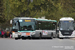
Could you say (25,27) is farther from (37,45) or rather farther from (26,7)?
(26,7)

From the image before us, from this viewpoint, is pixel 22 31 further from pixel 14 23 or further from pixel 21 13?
pixel 21 13

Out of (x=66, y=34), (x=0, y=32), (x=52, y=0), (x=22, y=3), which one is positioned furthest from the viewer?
(x=52, y=0)

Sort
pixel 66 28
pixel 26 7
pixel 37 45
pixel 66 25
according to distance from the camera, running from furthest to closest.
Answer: pixel 26 7 < pixel 66 25 < pixel 66 28 < pixel 37 45

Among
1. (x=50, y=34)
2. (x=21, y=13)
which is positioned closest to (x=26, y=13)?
(x=21, y=13)

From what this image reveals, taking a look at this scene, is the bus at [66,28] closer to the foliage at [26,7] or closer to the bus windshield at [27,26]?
the bus windshield at [27,26]

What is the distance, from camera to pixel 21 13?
169 ft

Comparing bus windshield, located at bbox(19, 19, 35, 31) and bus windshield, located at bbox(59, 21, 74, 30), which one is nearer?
bus windshield, located at bbox(19, 19, 35, 31)

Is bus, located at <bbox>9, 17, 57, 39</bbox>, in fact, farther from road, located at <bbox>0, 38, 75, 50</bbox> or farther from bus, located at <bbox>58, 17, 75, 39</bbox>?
road, located at <bbox>0, 38, 75, 50</bbox>

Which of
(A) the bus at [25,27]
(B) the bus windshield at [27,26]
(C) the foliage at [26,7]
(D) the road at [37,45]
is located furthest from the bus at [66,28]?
(D) the road at [37,45]

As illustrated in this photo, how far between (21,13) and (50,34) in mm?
13299

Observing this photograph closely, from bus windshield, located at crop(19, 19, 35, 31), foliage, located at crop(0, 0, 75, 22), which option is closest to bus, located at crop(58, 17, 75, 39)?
bus windshield, located at crop(19, 19, 35, 31)

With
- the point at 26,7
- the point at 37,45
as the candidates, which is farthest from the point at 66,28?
the point at 37,45

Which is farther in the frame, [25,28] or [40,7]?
[40,7]

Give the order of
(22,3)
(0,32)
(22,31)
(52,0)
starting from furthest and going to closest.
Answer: (52,0) → (22,3) → (0,32) → (22,31)
